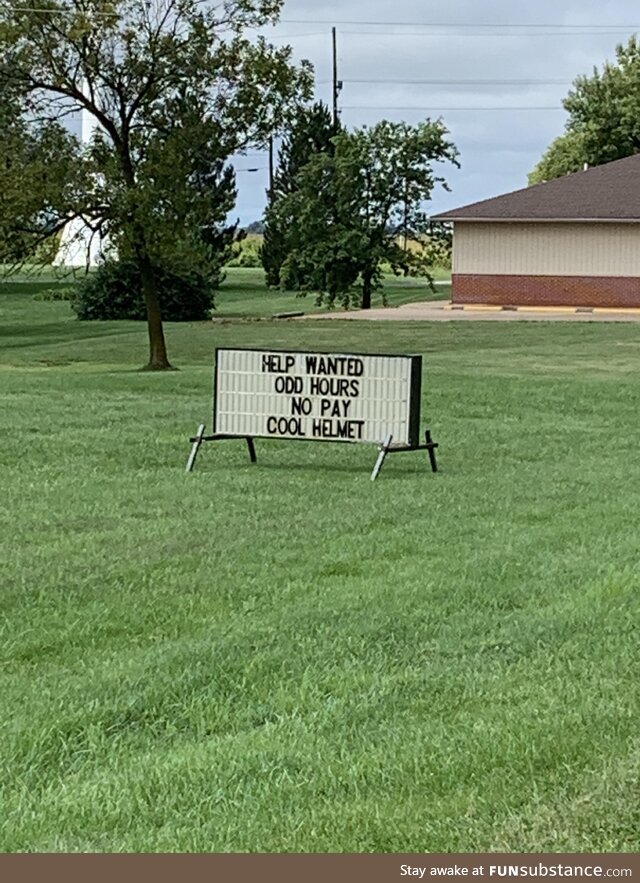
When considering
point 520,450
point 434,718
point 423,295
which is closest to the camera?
point 434,718

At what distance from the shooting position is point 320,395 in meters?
14.1

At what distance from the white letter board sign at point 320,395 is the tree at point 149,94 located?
14603 millimetres

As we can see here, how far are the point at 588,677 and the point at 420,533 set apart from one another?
13.2 feet

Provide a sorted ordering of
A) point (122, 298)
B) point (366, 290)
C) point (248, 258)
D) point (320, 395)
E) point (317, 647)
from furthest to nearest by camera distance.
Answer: point (248, 258)
point (366, 290)
point (122, 298)
point (320, 395)
point (317, 647)

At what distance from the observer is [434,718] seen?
612 centimetres

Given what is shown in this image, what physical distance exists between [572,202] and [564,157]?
26.8m

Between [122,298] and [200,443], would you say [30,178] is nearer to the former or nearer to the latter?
[200,443]

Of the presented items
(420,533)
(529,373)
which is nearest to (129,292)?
(529,373)

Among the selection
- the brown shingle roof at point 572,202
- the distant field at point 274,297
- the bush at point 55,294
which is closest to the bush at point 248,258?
the distant field at point 274,297

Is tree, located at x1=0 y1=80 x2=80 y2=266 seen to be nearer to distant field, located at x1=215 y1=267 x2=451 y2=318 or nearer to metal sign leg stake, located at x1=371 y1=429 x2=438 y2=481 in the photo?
metal sign leg stake, located at x1=371 y1=429 x2=438 y2=481

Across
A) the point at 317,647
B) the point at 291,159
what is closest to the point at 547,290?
the point at 291,159

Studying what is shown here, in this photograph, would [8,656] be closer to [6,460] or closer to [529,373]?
[6,460]

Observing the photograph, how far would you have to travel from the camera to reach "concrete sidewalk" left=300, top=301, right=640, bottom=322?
46.3 metres

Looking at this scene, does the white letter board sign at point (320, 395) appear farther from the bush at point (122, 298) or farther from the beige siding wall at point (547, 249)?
the bush at point (122, 298)
